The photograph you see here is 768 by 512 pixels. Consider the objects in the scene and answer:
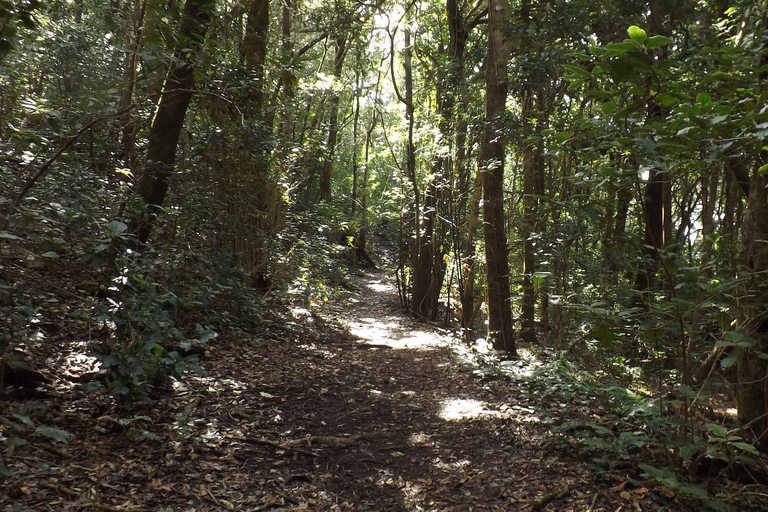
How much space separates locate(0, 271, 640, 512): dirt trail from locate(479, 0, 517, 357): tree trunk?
190cm

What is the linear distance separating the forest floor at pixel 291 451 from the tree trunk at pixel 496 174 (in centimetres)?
195

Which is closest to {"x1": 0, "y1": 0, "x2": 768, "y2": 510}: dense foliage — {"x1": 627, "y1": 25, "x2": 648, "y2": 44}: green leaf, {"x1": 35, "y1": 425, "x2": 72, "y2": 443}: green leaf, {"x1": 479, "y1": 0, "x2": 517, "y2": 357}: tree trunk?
{"x1": 627, "y1": 25, "x2": 648, "y2": 44}: green leaf

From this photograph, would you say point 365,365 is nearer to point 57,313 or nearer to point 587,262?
point 587,262

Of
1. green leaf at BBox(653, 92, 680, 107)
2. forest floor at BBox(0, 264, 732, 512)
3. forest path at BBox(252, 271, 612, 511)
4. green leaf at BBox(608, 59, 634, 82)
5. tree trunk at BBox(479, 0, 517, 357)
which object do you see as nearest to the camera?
green leaf at BBox(608, 59, 634, 82)

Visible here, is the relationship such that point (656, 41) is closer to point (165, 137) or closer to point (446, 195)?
point (165, 137)

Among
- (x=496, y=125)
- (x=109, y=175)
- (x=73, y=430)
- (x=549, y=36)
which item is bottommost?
(x=73, y=430)

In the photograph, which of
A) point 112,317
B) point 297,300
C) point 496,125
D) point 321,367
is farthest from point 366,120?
point 112,317

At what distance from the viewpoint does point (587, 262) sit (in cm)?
687

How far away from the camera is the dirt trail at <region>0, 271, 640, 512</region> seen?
2885mm

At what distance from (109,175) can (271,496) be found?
5689 mm

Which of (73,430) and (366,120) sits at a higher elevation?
(366,120)

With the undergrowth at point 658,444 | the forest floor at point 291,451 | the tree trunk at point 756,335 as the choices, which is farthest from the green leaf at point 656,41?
the forest floor at point 291,451

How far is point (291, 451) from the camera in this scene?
3.83 metres

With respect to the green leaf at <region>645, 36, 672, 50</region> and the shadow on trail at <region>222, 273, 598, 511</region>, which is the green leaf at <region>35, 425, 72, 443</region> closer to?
the shadow on trail at <region>222, 273, 598, 511</region>
